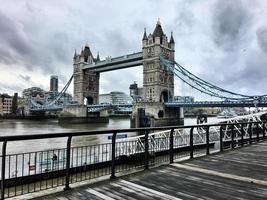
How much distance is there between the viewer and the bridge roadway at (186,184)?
410 cm

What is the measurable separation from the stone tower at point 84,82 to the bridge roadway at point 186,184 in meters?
92.1

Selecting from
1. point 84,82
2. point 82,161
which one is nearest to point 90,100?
point 84,82

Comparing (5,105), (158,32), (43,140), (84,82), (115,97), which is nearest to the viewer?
(43,140)

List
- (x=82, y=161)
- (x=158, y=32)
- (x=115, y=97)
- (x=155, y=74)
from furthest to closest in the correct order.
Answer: (x=115, y=97), (x=158, y=32), (x=155, y=74), (x=82, y=161)

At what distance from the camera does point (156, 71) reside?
70.3m

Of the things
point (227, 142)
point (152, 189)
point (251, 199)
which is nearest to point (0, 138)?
point (152, 189)

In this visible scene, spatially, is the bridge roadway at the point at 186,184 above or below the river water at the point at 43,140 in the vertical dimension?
above

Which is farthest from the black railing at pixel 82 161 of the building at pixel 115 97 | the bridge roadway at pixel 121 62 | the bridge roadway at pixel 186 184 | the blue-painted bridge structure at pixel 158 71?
the building at pixel 115 97

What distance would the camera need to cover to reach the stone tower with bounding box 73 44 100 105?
319 ft

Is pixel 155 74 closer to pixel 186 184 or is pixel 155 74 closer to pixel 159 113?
pixel 159 113

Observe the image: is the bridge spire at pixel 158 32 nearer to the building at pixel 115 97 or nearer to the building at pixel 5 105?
the building at pixel 115 97

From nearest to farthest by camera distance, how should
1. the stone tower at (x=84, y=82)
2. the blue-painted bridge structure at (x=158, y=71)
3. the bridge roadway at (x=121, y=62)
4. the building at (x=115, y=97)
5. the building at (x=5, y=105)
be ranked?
the blue-painted bridge structure at (x=158, y=71) < the bridge roadway at (x=121, y=62) < the stone tower at (x=84, y=82) < the building at (x=5, y=105) < the building at (x=115, y=97)

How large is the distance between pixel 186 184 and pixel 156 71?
218 feet

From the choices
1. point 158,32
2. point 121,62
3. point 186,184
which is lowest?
point 186,184
